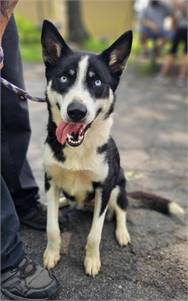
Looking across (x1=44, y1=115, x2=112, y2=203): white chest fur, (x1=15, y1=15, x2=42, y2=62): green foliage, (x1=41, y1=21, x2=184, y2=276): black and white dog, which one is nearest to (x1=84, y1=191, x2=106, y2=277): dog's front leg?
(x1=41, y1=21, x2=184, y2=276): black and white dog

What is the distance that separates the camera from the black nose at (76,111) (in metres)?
2.79

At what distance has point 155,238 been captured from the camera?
12.0 ft

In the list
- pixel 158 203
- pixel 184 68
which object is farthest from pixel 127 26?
pixel 158 203

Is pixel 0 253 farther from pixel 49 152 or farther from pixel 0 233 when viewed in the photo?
pixel 49 152

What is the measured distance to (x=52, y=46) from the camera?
305 centimetres

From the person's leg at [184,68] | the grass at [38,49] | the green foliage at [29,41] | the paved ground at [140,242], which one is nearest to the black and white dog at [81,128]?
the paved ground at [140,242]

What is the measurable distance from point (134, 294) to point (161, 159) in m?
2.69

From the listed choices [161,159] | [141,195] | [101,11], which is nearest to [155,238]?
[141,195]

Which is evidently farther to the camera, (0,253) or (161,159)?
(161,159)

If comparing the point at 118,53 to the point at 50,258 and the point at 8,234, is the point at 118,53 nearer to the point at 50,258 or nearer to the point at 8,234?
the point at 8,234

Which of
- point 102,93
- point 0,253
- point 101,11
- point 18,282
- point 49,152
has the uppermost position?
point 102,93

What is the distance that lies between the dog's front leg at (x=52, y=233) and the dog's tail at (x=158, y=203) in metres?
1.01

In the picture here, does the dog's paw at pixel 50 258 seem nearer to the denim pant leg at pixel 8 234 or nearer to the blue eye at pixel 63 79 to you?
the denim pant leg at pixel 8 234

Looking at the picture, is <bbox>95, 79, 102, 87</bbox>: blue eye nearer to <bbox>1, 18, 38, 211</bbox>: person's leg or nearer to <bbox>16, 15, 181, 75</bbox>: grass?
<bbox>1, 18, 38, 211</bbox>: person's leg
